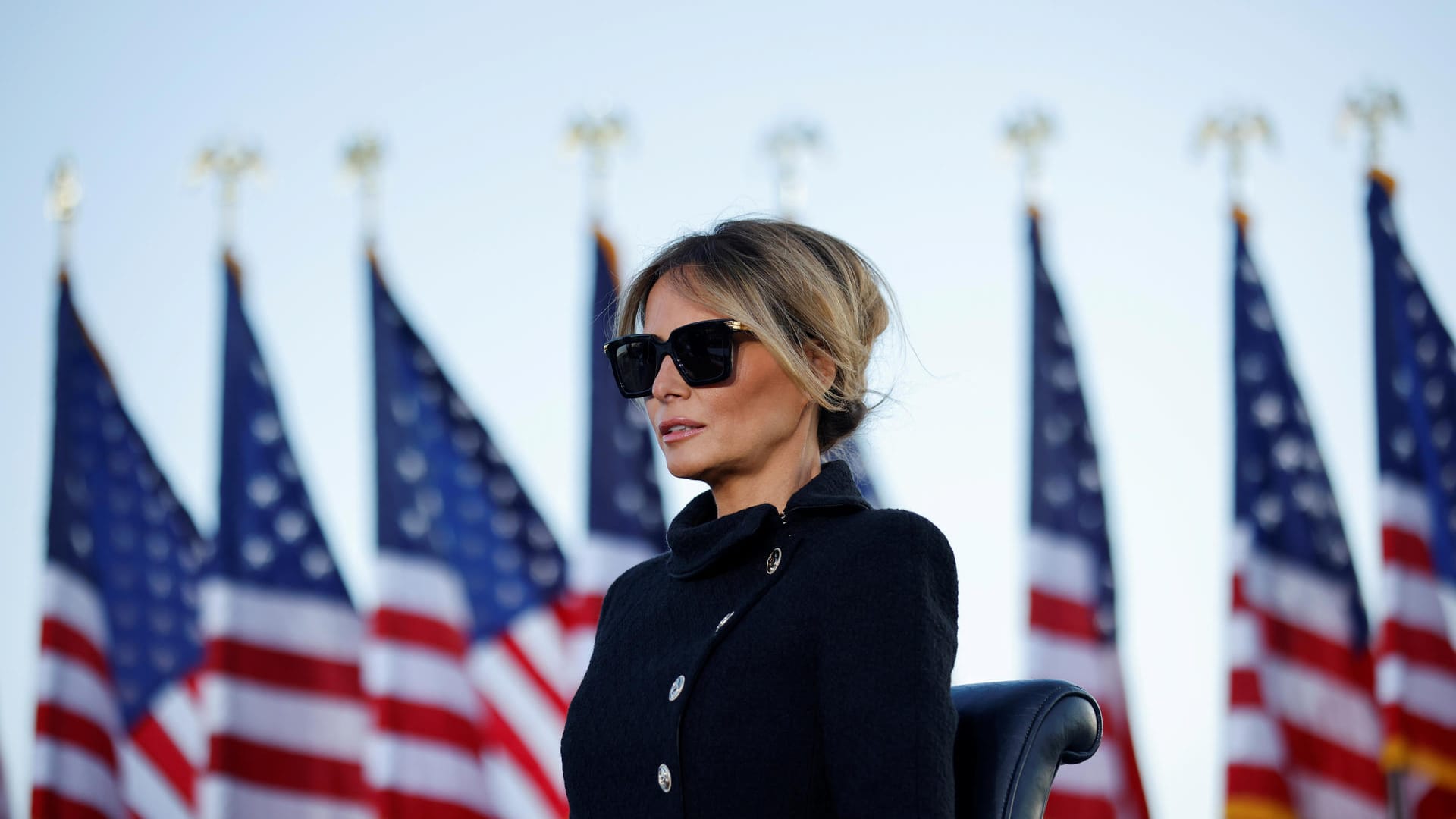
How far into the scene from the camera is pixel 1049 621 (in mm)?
7688

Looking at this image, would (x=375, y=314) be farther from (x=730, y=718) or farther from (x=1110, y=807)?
(x=730, y=718)

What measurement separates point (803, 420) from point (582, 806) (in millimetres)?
553

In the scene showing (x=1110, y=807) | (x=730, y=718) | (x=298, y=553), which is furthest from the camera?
(x=298, y=553)

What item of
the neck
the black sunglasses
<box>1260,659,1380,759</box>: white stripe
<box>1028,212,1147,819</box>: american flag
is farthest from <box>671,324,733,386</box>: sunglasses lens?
<box>1260,659,1380,759</box>: white stripe

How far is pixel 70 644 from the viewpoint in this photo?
7.92m

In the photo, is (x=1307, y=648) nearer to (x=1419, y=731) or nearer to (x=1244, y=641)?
(x=1244, y=641)

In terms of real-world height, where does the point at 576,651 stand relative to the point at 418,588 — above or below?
below

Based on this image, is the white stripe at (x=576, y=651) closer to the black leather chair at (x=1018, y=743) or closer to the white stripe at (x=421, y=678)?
the white stripe at (x=421, y=678)

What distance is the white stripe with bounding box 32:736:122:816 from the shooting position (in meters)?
7.71

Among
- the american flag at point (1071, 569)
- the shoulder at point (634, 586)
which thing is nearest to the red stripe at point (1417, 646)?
the american flag at point (1071, 569)

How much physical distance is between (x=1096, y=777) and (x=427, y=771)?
11.6ft

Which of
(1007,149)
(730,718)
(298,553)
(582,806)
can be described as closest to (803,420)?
(730,718)

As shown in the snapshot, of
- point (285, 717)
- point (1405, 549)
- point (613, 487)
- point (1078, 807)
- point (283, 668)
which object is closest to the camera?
point (1078, 807)

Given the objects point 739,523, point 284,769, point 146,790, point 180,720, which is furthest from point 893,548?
point 180,720
